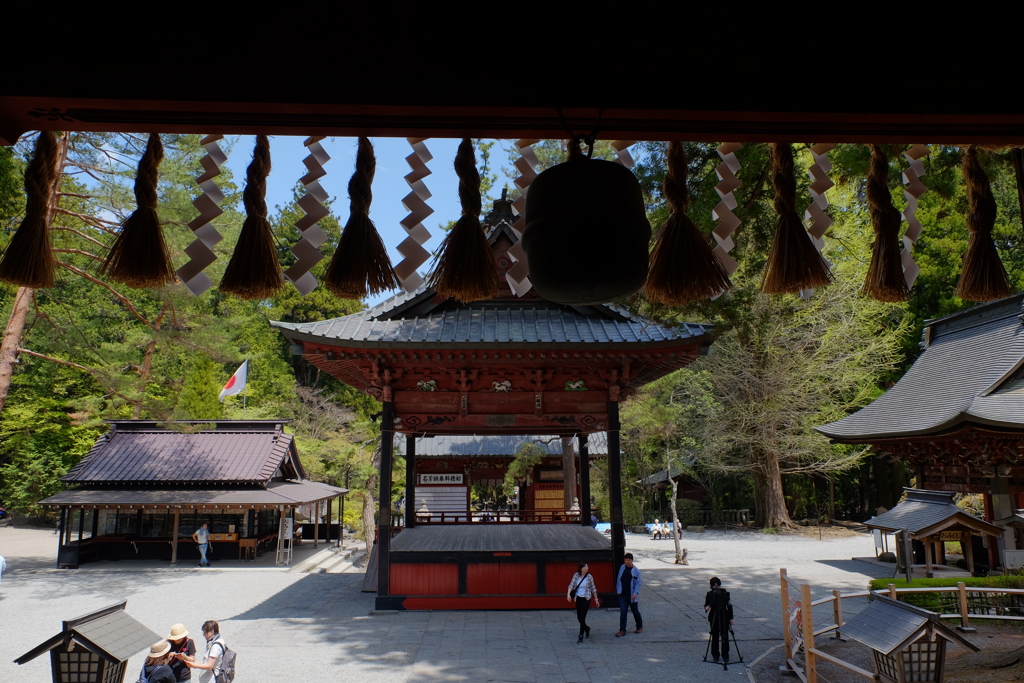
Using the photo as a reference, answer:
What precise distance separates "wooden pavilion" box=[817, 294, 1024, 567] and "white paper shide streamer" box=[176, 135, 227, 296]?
1065 centimetres

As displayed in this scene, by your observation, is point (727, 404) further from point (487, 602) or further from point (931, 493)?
point (487, 602)

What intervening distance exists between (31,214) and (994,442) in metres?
12.7

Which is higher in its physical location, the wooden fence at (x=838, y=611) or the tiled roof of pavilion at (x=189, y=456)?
the tiled roof of pavilion at (x=189, y=456)

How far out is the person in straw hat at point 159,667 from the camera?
16.6 ft

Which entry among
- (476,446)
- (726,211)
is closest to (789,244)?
(726,211)

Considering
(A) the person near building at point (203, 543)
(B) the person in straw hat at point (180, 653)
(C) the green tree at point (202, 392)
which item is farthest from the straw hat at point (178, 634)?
(C) the green tree at point (202, 392)

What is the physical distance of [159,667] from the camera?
16.8ft

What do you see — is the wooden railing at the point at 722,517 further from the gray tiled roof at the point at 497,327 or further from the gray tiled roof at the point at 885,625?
the gray tiled roof at the point at 885,625

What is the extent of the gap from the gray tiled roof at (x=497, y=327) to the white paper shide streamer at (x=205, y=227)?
7.37 meters

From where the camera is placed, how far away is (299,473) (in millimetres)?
20562

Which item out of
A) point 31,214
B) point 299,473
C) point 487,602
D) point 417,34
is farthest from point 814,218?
point 299,473

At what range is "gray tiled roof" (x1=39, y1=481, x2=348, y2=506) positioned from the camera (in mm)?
15758

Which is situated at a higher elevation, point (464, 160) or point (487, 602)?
point (464, 160)

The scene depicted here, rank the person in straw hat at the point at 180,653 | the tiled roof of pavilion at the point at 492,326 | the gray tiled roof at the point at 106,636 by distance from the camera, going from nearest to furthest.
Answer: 1. the gray tiled roof at the point at 106,636
2. the person in straw hat at the point at 180,653
3. the tiled roof of pavilion at the point at 492,326
